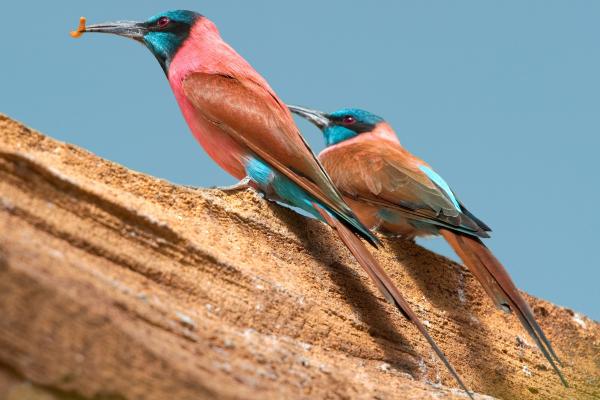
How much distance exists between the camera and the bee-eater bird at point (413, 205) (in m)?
4.52

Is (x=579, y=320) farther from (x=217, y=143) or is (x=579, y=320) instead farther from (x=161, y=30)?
(x=161, y=30)

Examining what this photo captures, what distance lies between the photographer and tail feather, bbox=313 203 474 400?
3730mm

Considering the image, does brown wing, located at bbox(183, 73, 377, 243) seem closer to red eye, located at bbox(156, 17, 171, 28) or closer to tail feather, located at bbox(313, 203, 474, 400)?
tail feather, located at bbox(313, 203, 474, 400)

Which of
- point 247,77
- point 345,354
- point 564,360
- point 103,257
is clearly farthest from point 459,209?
point 103,257

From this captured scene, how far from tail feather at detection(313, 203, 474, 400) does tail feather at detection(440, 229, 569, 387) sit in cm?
51

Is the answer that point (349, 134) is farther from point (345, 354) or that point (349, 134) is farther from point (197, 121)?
point (345, 354)

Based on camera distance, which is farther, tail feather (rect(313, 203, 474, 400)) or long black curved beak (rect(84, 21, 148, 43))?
long black curved beak (rect(84, 21, 148, 43))

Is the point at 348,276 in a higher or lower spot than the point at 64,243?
higher

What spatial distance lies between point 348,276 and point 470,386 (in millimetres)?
690

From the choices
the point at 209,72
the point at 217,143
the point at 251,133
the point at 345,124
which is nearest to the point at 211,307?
the point at 251,133

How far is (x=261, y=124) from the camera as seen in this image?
15.2 ft

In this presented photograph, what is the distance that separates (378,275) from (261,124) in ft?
3.61

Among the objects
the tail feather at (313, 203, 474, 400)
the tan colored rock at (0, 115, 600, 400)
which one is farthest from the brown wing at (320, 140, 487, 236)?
the tail feather at (313, 203, 474, 400)

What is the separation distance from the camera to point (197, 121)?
4.86m
